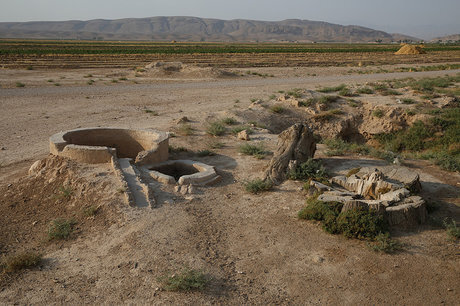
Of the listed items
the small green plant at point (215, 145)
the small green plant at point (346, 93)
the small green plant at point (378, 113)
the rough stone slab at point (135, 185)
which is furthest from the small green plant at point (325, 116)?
the rough stone slab at point (135, 185)

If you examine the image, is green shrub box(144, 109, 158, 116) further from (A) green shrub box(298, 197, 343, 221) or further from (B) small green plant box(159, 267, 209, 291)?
(B) small green plant box(159, 267, 209, 291)

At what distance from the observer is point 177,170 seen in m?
9.57

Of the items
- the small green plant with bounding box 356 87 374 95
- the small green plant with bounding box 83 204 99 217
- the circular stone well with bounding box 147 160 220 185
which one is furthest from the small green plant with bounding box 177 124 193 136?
the small green plant with bounding box 356 87 374 95

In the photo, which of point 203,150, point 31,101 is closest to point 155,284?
point 203,150

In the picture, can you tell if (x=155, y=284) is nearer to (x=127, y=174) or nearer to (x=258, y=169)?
(x=127, y=174)

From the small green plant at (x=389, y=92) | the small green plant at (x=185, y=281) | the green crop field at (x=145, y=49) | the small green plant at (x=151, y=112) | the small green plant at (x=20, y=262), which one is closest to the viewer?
the small green plant at (x=185, y=281)

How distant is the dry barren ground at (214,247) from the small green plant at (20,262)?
126 millimetres

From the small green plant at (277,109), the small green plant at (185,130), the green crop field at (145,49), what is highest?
the green crop field at (145,49)

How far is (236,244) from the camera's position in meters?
6.15

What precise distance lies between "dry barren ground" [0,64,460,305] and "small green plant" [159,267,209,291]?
0.11m

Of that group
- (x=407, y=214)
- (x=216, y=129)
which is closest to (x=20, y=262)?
(x=407, y=214)

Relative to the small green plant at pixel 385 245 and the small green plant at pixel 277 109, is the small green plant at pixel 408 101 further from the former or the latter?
the small green plant at pixel 385 245

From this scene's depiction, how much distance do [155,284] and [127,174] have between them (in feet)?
11.8

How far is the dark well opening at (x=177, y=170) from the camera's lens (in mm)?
9329
